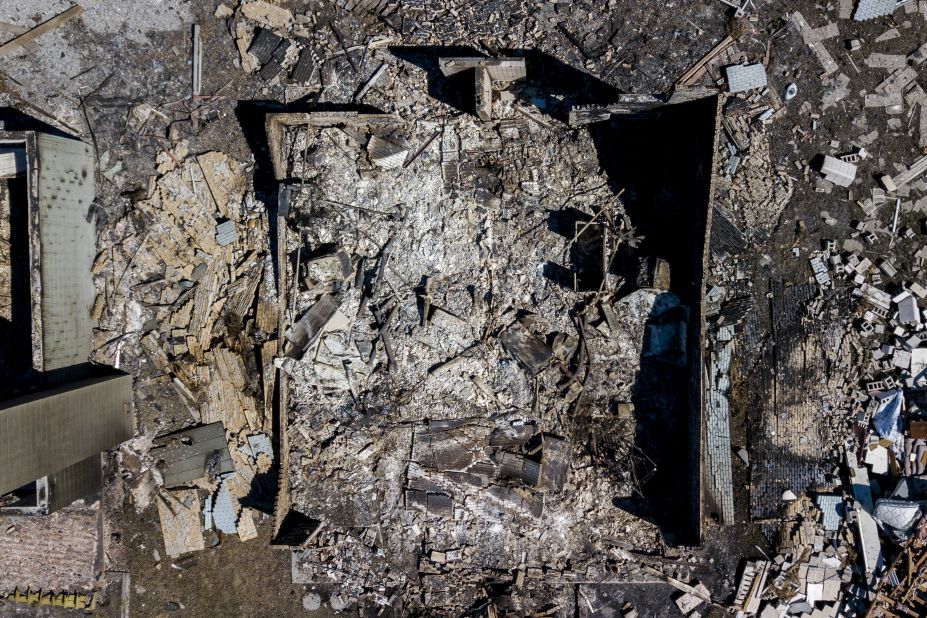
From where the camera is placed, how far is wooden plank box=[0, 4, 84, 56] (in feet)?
22.6

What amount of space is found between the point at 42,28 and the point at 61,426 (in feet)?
16.3

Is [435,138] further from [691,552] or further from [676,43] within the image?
[691,552]

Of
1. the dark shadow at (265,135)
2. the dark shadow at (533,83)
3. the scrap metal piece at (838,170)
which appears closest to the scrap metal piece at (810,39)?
the scrap metal piece at (838,170)

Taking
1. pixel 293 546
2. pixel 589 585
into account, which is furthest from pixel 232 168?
pixel 589 585

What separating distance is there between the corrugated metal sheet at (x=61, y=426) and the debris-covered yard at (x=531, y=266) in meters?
0.48

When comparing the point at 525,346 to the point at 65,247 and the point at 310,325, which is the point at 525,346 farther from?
the point at 65,247

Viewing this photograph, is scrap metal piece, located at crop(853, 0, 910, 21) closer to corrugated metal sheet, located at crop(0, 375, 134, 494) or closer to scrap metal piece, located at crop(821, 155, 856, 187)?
scrap metal piece, located at crop(821, 155, 856, 187)

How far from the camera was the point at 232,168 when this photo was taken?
6.98 meters

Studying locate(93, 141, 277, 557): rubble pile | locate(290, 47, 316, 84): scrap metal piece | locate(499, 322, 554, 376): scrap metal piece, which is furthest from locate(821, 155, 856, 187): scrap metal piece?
locate(93, 141, 277, 557): rubble pile

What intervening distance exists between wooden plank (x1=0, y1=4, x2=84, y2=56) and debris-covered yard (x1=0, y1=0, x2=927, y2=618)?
25 millimetres

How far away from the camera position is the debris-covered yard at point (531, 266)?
6.90 metres

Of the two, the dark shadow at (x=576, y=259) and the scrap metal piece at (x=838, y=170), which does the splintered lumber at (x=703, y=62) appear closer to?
the scrap metal piece at (x=838, y=170)

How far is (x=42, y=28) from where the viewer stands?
6.90 m

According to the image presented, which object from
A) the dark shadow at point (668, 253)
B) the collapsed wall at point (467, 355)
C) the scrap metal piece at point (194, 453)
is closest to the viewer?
the dark shadow at point (668, 253)
